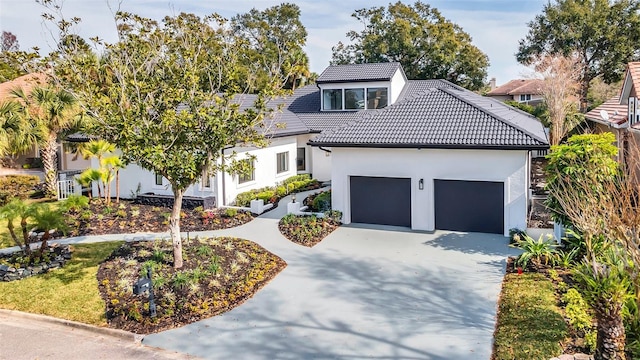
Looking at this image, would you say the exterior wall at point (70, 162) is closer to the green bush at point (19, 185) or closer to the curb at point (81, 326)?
the green bush at point (19, 185)

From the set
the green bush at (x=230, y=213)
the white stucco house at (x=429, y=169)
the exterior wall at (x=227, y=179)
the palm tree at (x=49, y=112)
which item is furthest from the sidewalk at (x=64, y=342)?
the palm tree at (x=49, y=112)

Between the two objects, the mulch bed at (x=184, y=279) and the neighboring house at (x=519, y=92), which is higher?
the neighboring house at (x=519, y=92)

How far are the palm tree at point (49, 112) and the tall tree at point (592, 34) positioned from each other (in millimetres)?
44432

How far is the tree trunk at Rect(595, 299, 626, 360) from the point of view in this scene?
7.48 meters

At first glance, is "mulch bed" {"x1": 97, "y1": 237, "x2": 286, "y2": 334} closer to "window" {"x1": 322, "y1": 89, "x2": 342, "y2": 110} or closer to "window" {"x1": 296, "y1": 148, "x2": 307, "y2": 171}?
"window" {"x1": 296, "y1": 148, "x2": 307, "y2": 171}

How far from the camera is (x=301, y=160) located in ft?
91.5

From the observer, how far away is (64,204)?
607 inches

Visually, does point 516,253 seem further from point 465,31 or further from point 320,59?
point 320,59

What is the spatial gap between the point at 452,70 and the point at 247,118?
42.2 m

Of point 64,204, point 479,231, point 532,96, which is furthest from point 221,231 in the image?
point 532,96

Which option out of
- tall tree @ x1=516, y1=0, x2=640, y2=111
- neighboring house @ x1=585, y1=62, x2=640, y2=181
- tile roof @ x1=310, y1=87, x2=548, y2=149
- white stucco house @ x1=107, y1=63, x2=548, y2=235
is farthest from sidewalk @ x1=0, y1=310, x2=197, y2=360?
tall tree @ x1=516, y1=0, x2=640, y2=111

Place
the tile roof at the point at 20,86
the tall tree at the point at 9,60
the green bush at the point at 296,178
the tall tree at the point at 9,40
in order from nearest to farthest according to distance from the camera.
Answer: the tall tree at the point at 9,60, the tile roof at the point at 20,86, the green bush at the point at 296,178, the tall tree at the point at 9,40

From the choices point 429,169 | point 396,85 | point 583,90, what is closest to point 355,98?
point 396,85

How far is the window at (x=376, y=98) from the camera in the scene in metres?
29.2
